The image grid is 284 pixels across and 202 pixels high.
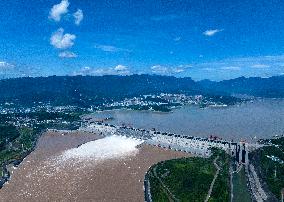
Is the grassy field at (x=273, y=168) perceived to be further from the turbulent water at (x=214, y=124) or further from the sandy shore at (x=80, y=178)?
the turbulent water at (x=214, y=124)

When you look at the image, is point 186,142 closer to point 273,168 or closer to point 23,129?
point 273,168

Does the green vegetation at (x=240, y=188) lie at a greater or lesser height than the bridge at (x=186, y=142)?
lesser

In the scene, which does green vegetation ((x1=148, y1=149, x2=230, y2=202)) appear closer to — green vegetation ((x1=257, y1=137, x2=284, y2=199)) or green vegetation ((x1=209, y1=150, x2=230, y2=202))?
green vegetation ((x1=209, y1=150, x2=230, y2=202))

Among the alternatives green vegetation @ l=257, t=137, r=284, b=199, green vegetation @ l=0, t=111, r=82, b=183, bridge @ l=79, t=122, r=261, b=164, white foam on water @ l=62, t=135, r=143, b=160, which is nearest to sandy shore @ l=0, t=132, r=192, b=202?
white foam on water @ l=62, t=135, r=143, b=160

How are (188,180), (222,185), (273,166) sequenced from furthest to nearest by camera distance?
(273,166)
(188,180)
(222,185)

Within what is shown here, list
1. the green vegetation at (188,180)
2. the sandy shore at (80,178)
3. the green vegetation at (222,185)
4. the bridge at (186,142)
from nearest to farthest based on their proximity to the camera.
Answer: the green vegetation at (222,185), the green vegetation at (188,180), the sandy shore at (80,178), the bridge at (186,142)

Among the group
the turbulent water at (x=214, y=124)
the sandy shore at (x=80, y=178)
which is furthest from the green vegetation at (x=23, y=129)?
the turbulent water at (x=214, y=124)

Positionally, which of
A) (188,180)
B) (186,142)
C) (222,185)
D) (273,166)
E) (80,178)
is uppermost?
(273,166)

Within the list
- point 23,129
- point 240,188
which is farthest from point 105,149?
point 23,129
